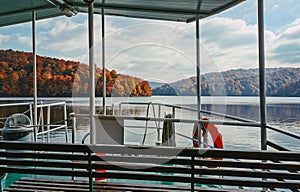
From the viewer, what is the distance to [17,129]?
4.31m

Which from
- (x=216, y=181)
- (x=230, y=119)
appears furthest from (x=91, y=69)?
(x=216, y=181)

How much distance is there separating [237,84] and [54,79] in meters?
3.61

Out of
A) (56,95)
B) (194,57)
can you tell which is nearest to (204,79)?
(194,57)

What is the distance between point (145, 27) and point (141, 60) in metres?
0.61

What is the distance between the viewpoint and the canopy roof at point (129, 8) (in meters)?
3.92

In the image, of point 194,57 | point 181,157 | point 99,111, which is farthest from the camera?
point 99,111

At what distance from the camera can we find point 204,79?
4.40m

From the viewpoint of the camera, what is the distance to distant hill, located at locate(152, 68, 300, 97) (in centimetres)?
327

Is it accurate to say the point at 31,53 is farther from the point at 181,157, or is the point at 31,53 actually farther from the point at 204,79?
the point at 181,157

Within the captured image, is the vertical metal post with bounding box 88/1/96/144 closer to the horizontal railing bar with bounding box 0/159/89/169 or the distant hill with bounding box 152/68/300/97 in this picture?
the distant hill with bounding box 152/68/300/97

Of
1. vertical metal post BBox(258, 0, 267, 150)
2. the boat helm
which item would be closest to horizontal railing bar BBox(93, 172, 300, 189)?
vertical metal post BBox(258, 0, 267, 150)

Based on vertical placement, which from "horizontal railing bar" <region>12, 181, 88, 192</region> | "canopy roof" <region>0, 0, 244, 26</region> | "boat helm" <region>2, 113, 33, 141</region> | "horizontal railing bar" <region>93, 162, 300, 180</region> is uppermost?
"canopy roof" <region>0, 0, 244, 26</region>

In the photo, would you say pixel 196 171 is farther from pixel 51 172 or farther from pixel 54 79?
pixel 54 79

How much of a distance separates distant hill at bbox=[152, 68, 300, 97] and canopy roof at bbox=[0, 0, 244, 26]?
3.50 ft
